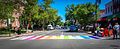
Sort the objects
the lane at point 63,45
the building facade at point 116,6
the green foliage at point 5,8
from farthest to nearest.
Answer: the building facade at point 116,6 → the green foliage at point 5,8 → the lane at point 63,45

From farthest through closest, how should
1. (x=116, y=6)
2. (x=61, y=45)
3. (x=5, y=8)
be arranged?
(x=116, y=6) → (x=5, y=8) → (x=61, y=45)

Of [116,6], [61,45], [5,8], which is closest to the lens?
[61,45]

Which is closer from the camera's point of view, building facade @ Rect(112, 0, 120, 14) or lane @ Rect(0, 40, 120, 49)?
lane @ Rect(0, 40, 120, 49)

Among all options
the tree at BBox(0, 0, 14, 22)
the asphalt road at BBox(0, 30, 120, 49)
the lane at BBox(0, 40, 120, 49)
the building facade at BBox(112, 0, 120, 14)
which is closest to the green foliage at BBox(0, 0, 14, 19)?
the tree at BBox(0, 0, 14, 22)

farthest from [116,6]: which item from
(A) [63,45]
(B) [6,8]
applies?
(A) [63,45]

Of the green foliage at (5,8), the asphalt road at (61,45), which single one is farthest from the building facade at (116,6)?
the asphalt road at (61,45)

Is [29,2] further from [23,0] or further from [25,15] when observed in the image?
[25,15]

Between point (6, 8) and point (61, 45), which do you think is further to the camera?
point (6, 8)

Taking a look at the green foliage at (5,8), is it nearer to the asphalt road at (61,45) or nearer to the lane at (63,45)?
the asphalt road at (61,45)

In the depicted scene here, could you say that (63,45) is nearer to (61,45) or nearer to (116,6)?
(61,45)

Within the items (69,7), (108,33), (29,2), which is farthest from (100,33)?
(69,7)

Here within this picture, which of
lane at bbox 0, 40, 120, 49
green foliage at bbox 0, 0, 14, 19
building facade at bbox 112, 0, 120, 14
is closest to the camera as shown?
lane at bbox 0, 40, 120, 49

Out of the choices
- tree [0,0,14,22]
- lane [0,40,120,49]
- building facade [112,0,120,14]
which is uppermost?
building facade [112,0,120,14]

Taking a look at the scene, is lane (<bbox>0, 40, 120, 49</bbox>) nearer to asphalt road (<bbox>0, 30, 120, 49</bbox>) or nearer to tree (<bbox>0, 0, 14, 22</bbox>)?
asphalt road (<bbox>0, 30, 120, 49</bbox>)
